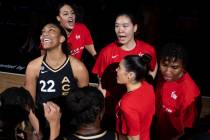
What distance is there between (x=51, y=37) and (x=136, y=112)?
4.29 ft

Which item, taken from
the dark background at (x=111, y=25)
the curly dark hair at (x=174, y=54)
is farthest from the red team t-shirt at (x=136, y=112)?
the dark background at (x=111, y=25)

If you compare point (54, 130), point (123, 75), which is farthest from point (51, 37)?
point (54, 130)

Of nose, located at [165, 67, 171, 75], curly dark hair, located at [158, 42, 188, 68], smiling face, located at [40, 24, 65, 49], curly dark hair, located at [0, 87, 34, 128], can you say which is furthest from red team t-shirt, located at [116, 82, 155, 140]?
smiling face, located at [40, 24, 65, 49]

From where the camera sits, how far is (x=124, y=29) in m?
3.91

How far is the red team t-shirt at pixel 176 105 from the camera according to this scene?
3.12 m

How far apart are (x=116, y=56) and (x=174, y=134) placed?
1033 mm

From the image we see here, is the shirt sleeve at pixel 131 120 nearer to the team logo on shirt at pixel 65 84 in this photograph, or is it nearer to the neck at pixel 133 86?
the neck at pixel 133 86

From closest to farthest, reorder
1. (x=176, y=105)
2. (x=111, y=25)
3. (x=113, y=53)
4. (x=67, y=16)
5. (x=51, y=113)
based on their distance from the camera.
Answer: (x=51, y=113), (x=176, y=105), (x=113, y=53), (x=67, y=16), (x=111, y=25)

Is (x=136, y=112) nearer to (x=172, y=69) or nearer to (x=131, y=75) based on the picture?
(x=131, y=75)

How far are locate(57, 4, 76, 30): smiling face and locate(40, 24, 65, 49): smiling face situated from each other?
35.6 inches

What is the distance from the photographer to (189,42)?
7938 mm

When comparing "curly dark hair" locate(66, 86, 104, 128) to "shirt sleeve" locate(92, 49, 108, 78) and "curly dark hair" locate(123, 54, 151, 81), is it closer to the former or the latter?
"curly dark hair" locate(123, 54, 151, 81)

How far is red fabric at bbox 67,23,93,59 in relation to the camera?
15.4ft

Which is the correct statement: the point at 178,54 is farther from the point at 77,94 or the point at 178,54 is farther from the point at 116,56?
the point at 77,94
